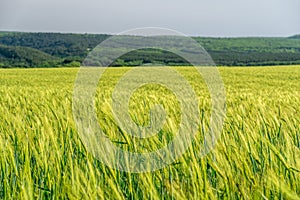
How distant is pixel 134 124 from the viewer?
264 centimetres

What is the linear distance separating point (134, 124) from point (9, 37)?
124 metres

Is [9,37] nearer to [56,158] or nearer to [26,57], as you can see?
[26,57]

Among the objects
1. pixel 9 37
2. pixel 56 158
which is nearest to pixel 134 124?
pixel 56 158

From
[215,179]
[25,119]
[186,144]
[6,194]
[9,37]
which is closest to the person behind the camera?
[6,194]

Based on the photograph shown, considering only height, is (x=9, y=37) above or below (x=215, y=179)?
above

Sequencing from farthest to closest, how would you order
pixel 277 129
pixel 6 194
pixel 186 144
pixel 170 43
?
pixel 170 43 → pixel 277 129 → pixel 186 144 → pixel 6 194

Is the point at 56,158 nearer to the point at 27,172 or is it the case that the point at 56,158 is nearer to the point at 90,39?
the point at 27,172

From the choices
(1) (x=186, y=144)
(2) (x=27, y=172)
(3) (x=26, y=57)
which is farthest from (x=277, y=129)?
(3) (x=26, y=57)

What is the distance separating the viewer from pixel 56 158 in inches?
72.1

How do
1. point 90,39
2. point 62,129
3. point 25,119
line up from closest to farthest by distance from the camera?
point 62,129, point 25,119, point 90,39

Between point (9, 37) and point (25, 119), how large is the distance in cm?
12353

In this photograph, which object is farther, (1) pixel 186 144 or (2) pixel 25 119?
(2) pixel 25 119

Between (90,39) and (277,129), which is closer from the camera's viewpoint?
(277,129)

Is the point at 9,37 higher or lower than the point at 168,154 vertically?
higher
